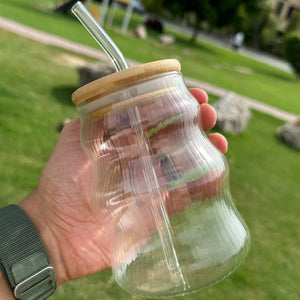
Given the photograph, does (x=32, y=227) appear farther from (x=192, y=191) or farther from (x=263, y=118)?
(x=263, y=118)

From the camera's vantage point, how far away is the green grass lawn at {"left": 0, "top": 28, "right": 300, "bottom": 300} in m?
2.63

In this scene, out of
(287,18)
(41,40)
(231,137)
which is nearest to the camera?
(231,137)

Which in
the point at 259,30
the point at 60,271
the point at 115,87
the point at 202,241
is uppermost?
the point at 115,87

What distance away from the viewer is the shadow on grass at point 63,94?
490cm

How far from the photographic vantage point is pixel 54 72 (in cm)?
608

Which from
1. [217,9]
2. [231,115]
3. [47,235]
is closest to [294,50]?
[217,9]

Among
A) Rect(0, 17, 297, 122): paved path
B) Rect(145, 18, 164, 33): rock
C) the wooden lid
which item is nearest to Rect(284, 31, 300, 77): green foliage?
Rect(145, 18, 164, 33): rock

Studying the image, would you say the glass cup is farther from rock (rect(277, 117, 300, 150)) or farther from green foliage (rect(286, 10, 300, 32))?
green foliage (rect(286, 10, 300, 32))

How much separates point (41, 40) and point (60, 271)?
→ 7.50 m

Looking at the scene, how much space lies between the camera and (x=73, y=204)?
1.56 meters

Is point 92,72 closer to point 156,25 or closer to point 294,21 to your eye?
point 156,25

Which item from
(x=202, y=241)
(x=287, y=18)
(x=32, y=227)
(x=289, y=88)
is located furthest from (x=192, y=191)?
(x=287, y=18)

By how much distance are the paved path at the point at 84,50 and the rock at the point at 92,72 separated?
2722 mm

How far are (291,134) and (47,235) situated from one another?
211 inches
